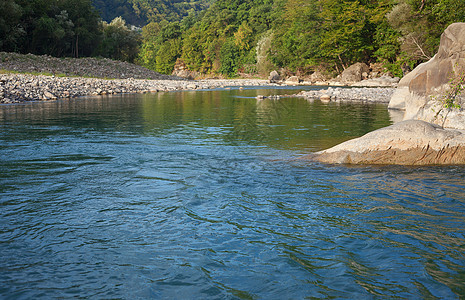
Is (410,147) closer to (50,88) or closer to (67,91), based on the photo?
(67,91)

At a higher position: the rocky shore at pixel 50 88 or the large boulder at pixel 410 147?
the rocky shore at pixel 50 88

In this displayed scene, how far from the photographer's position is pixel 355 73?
164 ft

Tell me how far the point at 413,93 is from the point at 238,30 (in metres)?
86.7

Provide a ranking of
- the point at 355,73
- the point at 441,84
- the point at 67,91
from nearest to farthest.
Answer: the point at 441,84 < the point at 67,91 < the point at 355,73

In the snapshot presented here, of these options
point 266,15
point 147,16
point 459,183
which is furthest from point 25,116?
point 147,16

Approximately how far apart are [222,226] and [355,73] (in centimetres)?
4901

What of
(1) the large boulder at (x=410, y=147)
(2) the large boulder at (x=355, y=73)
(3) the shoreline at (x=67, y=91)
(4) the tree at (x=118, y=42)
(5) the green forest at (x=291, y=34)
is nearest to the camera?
(1) the large boulder at (x=410, y=147)

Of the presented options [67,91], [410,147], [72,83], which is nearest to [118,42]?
[72,83]

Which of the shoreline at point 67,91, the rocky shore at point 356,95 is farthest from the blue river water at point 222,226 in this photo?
the rocky shore at point 356,95

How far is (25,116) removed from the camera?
54.2ft

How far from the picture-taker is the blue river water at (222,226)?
12.2 ft

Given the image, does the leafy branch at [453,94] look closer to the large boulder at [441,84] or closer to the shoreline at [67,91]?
the large boulder at [441,84]

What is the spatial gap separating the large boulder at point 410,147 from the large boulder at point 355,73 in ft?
142

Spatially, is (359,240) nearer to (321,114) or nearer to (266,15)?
(321,114)
